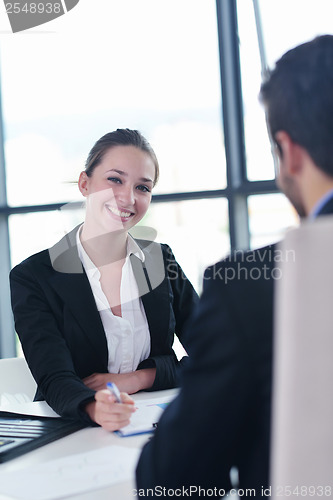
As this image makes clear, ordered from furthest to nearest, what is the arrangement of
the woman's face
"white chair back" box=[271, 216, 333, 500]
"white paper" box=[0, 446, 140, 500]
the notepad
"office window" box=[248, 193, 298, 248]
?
"office window" box=[248, 193, 298, 248] → the woman's face → the notepad → "white paper" box=[0, 446, 140, 500] → "white chair back" box=[271, 216, 333, 500]

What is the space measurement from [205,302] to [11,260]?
3.78m

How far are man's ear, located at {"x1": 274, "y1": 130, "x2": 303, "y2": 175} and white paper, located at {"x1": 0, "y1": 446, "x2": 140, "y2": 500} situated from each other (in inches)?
26.3

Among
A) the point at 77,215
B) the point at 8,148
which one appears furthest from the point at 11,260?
the point at 77,215

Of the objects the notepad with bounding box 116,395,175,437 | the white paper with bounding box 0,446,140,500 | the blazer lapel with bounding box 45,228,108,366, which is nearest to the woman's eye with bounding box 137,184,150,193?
the blazer lapel with bounding box 45,228,108,366

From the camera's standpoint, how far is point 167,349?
2111 millimetres

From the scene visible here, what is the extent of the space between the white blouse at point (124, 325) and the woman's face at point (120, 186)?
149 mm

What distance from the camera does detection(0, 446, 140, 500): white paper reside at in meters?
1.07

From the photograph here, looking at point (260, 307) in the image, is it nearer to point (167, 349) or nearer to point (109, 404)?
point (109, 404)

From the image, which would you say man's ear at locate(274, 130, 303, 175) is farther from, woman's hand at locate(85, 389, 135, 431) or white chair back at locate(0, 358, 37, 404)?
white chair back at locate(0, 358, 37, 404)

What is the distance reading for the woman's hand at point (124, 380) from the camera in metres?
1.81

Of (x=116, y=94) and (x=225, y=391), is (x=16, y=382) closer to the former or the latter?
(x=225, y=391)

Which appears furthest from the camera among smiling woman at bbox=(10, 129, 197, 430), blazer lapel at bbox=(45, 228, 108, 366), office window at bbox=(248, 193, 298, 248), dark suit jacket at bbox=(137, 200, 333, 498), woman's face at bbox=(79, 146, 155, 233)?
office window at bbox=(248, 193, 298, 248)

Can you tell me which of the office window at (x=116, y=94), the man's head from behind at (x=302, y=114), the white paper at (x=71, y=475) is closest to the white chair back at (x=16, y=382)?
the white paper at (x=71, y=475)

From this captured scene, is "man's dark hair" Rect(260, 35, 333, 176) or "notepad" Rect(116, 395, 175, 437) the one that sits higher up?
"man's dark hair" Rect(260, 35, 333, 176)
